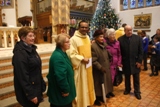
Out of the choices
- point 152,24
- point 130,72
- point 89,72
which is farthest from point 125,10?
point 89,72

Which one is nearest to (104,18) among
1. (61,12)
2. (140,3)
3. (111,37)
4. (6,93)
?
(140,3)

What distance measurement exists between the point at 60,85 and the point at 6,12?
10.4 meters

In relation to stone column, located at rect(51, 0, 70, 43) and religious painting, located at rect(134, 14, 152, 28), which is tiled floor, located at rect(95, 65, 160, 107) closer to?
stone column, located at rect(51, 0, 70, 43)

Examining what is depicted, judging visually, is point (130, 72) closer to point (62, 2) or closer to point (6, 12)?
point (62, 2)

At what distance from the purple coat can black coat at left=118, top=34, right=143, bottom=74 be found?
15 centimetres

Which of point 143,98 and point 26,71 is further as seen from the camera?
point 143,98

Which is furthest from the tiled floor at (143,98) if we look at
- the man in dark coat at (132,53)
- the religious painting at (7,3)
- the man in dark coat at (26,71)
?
the religious painting at (7,3)

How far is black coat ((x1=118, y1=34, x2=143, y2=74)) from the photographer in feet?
10.9

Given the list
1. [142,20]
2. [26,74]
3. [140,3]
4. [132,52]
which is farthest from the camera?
[140,3]

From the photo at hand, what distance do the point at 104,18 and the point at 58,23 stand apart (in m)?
3.36

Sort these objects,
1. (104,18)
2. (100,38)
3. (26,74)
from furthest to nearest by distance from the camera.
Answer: (104,18)
(100,38)
(26,74)

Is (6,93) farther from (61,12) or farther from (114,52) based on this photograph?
(61,12)

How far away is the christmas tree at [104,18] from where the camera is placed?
32.0 ft

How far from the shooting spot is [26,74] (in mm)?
1680
